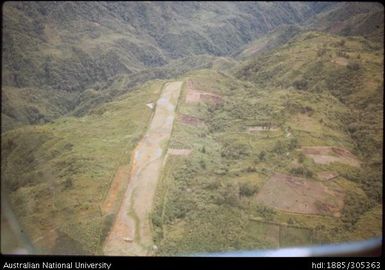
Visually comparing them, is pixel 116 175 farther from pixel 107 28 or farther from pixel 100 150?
pixel 107 28

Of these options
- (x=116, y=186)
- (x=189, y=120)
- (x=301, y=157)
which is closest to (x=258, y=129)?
(x=189, y=120)

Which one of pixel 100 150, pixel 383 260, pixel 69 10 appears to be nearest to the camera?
pixel 383 260

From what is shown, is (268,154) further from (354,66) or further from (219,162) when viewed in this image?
(354,66)

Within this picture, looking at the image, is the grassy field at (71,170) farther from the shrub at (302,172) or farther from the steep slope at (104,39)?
the steep slope at (104,39)

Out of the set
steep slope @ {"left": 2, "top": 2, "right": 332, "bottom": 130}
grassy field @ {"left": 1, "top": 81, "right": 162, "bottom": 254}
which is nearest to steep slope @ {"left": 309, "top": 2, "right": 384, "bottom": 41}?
steep slope @ {"left": 2, "top": 2, "right": 332, "bottom": 130}

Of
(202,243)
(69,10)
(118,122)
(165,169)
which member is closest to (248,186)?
(165,169)

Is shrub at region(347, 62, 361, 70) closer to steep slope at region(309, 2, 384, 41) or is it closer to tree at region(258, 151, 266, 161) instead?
steep slope at region(309, 2, 384, 41)

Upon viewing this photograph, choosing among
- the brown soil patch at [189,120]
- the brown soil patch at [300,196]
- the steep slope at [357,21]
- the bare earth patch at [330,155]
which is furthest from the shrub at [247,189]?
the steep slope at [357,21]
